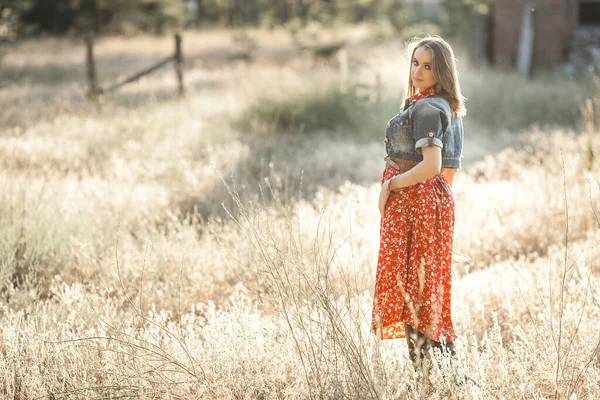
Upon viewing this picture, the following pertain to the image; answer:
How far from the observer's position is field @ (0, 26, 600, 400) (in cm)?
305

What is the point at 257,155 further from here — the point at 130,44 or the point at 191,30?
the point at 191,30

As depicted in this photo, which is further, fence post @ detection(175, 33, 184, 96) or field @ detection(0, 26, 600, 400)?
fence post @ detection(175, 33, 184, 96)

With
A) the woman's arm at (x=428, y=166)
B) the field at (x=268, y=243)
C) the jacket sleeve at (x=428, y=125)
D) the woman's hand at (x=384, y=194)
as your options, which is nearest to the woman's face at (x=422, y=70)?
the jacket sleeve at (x=428, y=125)

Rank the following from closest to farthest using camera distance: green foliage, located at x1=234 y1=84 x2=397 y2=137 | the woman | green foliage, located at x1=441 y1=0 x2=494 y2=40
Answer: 1. the woman
2. green foliage, located at x1=234 y1=84 x2=397 y2=137
3. green foliage, located at x1=441 y1=0 x2=494 y2=40

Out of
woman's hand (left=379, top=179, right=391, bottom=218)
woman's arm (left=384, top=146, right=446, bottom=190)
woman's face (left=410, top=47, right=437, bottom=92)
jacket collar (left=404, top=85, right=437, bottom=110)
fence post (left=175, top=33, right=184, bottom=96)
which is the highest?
woman's face (left=410, top=47, right=437, bottom=92)

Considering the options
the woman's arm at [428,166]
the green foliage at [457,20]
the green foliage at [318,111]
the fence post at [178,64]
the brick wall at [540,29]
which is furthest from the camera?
the green foliage at [457,20]

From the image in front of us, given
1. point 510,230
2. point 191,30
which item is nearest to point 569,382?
point 510,230

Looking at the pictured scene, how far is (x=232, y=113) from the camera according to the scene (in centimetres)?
1042

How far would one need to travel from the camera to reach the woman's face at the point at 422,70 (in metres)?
2.98

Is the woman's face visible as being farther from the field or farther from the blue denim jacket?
the field

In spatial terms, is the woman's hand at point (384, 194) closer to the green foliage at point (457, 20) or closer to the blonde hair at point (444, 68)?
the blonde hair at point (444, 68)

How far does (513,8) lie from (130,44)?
1497 cm

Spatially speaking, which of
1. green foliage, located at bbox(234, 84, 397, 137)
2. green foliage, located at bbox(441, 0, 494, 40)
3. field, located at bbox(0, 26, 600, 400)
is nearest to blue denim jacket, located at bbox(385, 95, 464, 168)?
field, located at bbox(0, 26, 600, 400)

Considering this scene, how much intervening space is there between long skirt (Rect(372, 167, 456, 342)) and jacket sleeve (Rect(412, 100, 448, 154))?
0.21 metres
